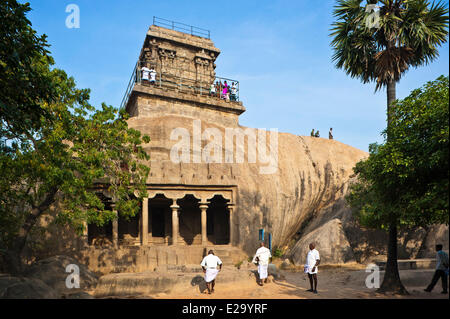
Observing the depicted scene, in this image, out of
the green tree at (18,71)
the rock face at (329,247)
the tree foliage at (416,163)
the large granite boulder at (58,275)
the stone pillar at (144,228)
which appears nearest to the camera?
the green tree at (18,71)

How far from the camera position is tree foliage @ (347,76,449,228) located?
30.6 feet

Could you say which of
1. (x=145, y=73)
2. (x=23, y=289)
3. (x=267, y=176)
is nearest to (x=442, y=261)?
(x=23, y=289)

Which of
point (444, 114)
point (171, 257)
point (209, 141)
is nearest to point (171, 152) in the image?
point (209, 141)

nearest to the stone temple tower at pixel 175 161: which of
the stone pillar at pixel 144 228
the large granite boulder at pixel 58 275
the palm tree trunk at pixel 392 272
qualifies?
the stone pillar at pixel 144 228

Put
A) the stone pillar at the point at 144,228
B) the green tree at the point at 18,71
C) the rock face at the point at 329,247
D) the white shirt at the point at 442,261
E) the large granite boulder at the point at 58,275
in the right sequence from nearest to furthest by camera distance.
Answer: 1. the green tree at the point at 18,71
2. the white shirt at the point at 442,261
3. the large granite boulder at the point at 58,275
4. the stone pillar at the point at 144,228
5. the rock face at the point at 329,247

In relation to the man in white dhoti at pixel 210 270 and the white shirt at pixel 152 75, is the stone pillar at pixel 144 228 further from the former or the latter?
the white shirt at pixel 152 75

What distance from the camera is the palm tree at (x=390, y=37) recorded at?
1426 cm

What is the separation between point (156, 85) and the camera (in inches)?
1149

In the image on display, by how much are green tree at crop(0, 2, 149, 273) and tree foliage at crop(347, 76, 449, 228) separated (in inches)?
383

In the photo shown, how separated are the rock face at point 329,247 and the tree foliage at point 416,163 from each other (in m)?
10.5

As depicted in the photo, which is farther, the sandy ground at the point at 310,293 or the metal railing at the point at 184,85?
the metal railing at the point at 184,85
